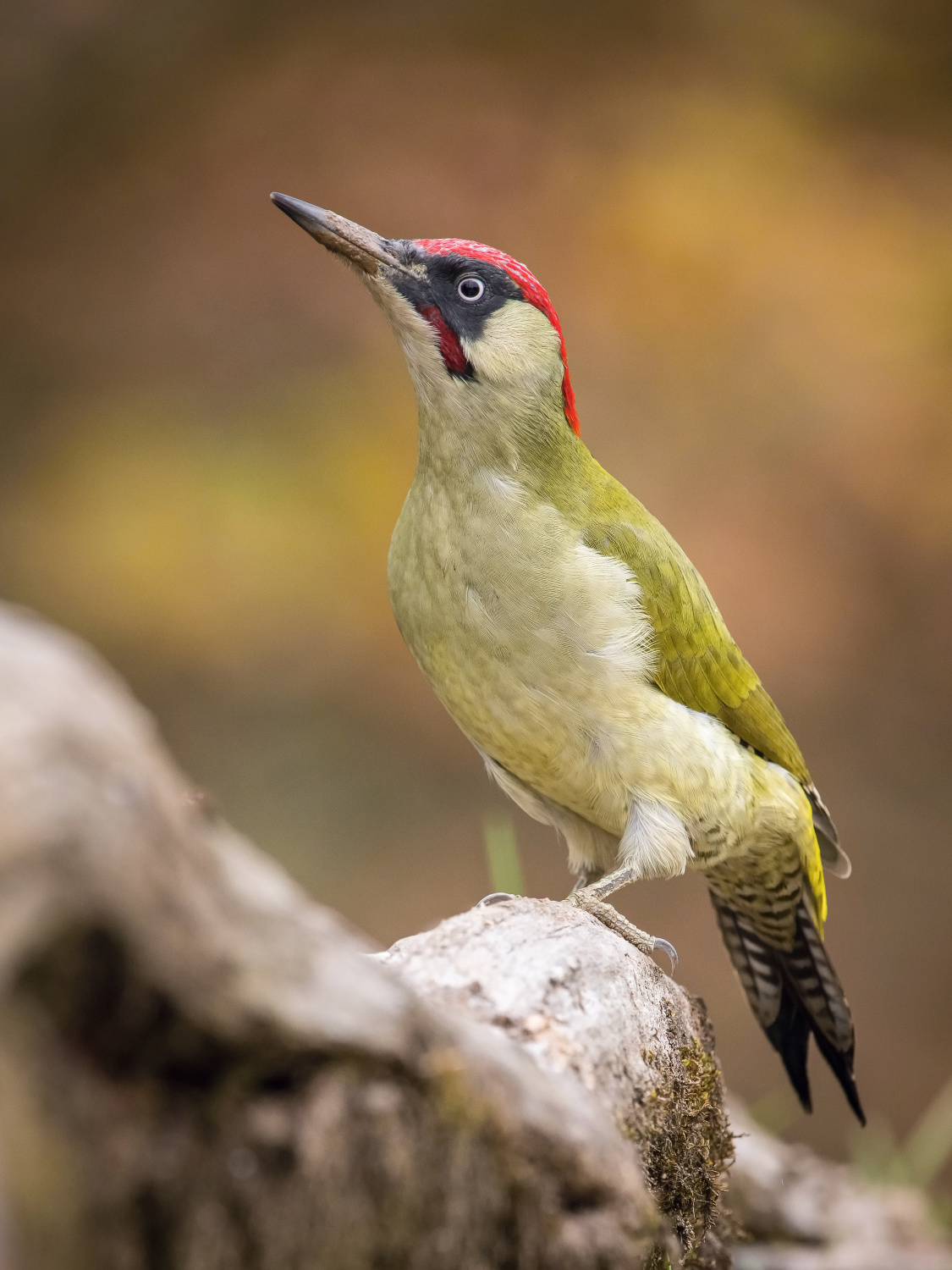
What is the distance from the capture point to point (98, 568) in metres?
5.71

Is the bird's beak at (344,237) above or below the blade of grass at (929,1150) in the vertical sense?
above

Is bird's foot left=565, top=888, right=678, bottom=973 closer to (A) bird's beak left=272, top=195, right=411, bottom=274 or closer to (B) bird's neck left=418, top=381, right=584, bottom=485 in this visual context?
(B) bird's neck left=418, top=381, right=584, bottom=485

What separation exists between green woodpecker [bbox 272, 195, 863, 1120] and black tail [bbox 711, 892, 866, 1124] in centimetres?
Result: 57

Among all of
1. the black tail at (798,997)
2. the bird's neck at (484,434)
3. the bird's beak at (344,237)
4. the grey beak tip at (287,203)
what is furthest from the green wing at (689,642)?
the grey beak tip at (287,203)

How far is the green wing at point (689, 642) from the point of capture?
2594 millimetres

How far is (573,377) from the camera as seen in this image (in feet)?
19.5

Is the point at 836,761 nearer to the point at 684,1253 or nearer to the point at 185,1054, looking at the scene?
the point at 684,1253

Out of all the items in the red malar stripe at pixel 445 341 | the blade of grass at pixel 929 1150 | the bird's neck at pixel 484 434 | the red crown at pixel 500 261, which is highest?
the red crown at pixel 500 261

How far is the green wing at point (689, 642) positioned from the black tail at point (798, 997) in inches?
23.0

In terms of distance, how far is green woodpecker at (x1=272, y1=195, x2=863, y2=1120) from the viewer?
2430mm

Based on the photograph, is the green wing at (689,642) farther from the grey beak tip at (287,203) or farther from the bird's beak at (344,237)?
the grey beak tip at (287,203)

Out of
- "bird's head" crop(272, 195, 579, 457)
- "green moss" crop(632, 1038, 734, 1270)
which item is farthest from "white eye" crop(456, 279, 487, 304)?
"green moss" crop(632, 1038, 734, 1270)

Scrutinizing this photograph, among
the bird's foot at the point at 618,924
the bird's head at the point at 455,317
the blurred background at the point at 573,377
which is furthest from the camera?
the blurred background at the point at 573,377

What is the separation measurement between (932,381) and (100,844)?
573 cm
